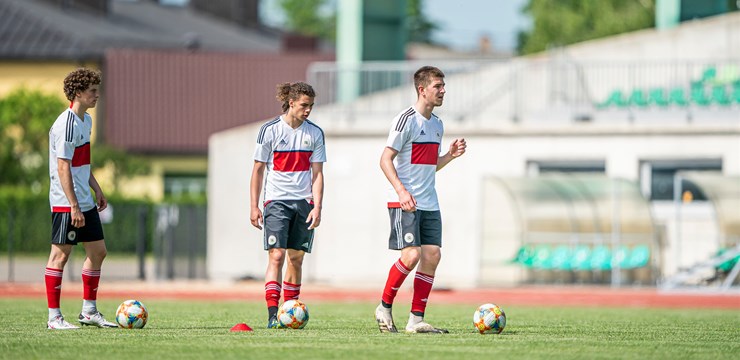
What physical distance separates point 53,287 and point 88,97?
5.79 feet

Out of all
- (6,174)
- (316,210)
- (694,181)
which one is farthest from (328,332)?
(6,174)

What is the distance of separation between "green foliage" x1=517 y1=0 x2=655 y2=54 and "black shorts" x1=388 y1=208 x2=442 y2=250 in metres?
51.8

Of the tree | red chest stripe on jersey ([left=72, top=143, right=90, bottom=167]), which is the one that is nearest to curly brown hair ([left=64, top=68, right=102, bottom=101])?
red chest stripe on jersey ([left=72, top=143, right=90, bottom=167])

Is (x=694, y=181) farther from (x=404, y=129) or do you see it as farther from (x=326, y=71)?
(x=404, y=129)

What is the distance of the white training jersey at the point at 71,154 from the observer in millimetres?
12602

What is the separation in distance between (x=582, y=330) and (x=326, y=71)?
2003 cm

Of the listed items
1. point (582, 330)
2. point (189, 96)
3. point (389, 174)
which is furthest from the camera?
point (189, 96)

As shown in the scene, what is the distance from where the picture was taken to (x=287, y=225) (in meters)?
13.0

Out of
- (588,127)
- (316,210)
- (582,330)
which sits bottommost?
(582,330)

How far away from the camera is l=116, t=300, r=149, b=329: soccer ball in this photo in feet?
41.5

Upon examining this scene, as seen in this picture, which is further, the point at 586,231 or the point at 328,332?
the point at 586,231

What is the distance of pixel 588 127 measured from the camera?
30516 mm

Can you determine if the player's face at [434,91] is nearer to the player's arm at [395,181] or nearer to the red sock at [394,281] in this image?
the player's arm at [395,181]

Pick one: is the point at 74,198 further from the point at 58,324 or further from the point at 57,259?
the point at 58,324
